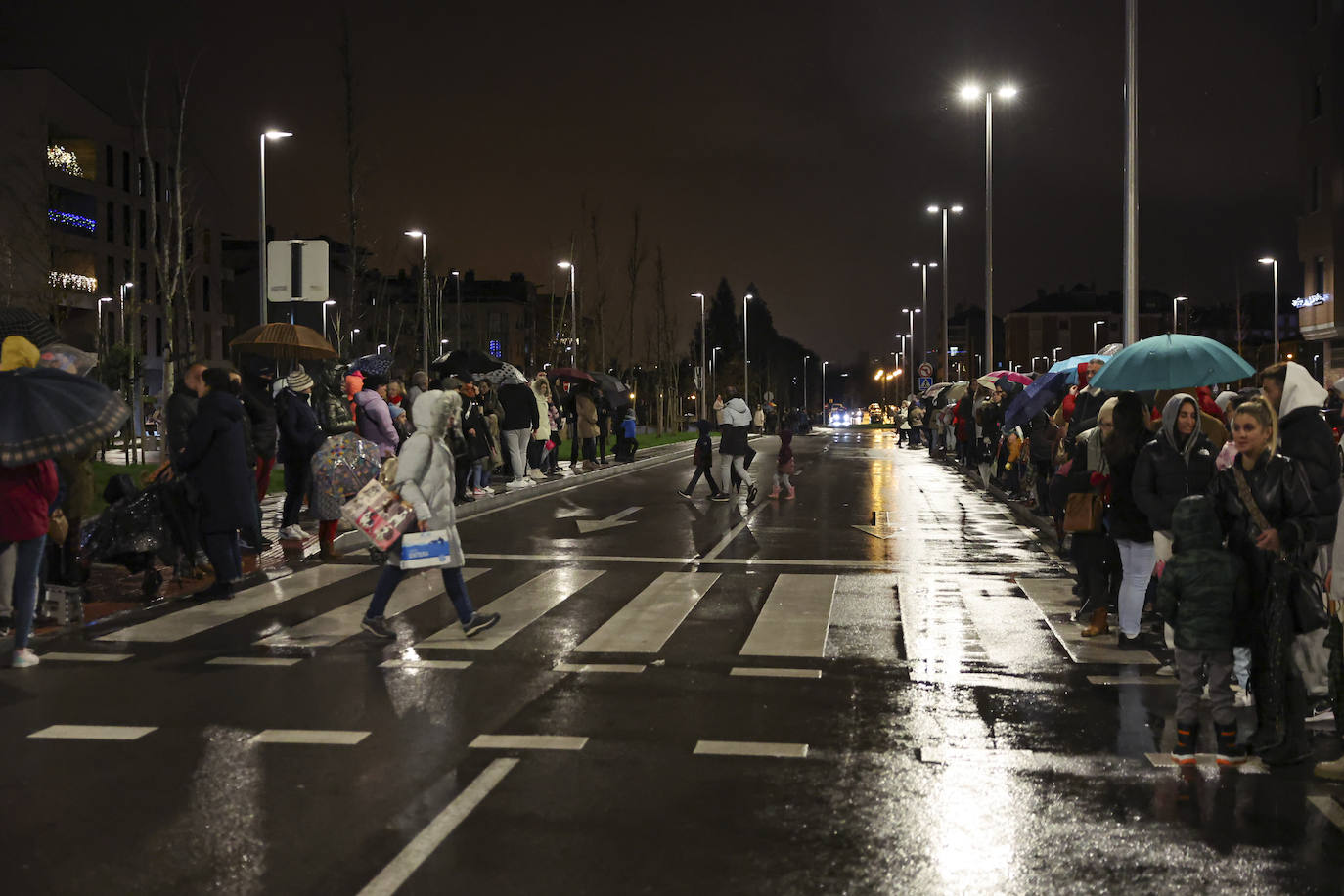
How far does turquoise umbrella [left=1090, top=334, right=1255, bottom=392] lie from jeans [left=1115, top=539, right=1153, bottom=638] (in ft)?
4.24

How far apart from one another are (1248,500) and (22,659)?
698 centimetres

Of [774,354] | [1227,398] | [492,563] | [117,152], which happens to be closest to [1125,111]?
[1227,398]

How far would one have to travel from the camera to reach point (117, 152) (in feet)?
246

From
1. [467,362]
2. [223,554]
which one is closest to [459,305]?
[467,362]

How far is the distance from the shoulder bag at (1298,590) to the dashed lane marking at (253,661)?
5558 millimetres

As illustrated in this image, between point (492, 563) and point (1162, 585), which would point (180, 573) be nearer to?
point (492, 563)

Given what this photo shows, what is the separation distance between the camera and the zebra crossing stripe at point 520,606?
31.3 ft

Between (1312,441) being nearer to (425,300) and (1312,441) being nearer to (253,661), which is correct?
(253,661)

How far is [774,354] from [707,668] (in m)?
173

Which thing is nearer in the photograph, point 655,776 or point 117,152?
point 655,776

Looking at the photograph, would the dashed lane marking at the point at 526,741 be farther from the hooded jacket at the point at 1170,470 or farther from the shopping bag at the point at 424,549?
the hooded jacket at the point at 1170,470

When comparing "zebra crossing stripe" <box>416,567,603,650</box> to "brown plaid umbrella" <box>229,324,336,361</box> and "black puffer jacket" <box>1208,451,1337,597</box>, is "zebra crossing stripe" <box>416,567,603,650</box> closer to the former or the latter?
"black puffer jacket" <box>1208,451,1337,597</box>

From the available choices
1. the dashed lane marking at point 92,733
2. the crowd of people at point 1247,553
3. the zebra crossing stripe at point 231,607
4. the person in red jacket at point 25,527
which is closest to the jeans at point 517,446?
the zebra crossing stripe at point 231,607

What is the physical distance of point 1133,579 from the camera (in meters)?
9.32
